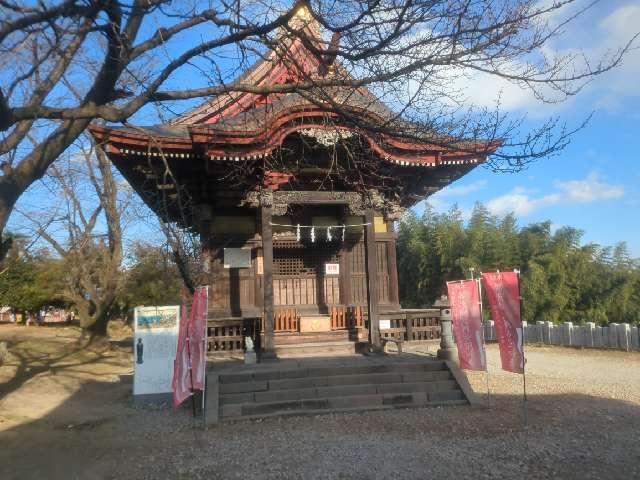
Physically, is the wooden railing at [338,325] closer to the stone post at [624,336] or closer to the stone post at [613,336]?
the stone post at [624,336]

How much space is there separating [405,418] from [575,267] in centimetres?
1672

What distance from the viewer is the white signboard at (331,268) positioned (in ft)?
42.3

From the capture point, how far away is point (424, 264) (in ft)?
84.8

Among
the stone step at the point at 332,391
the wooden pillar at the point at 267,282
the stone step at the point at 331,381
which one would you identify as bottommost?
the stone step at the point at 332,391

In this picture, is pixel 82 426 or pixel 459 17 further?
pixel 82 426

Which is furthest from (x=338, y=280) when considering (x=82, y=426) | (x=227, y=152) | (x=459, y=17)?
(x=459, y=17)

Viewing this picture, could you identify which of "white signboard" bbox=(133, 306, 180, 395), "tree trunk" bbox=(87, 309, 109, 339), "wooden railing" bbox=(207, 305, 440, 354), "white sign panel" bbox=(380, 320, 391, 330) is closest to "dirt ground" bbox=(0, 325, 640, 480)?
"white signboard" bbox=(133, 306, 180, 395)

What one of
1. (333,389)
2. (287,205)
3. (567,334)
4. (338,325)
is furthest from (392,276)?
(567,334)

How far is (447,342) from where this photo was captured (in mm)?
10039

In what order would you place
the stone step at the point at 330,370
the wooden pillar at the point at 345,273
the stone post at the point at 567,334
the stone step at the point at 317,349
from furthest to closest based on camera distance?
the stone post at the point at 567,334
the wooden pillar at the point at 345,273
the stone step at the point at 317,349
the stone step at the point at 330,370

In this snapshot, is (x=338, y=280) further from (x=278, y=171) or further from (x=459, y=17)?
(x=459, y=17)

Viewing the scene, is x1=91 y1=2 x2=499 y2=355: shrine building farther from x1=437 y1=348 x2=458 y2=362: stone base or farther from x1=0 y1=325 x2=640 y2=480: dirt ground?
x1=0 y1=325 x2=640 y2=480: dirt ground

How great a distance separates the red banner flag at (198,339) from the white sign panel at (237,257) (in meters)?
4.80

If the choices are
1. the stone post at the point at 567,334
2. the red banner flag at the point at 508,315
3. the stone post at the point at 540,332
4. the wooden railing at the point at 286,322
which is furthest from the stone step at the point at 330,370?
the stone post at the point at 540,332
